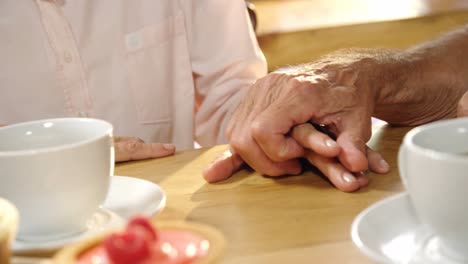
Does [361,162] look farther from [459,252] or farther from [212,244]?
[212,244]

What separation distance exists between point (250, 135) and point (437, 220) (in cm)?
41

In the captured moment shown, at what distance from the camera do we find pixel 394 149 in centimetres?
106

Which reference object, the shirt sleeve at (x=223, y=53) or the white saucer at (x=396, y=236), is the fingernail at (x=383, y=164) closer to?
the white saucer at (x=396, y=236)

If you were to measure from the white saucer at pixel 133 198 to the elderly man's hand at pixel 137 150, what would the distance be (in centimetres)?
15

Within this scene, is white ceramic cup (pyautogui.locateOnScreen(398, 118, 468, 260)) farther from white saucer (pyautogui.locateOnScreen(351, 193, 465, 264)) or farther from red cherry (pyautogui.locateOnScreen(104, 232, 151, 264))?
red cherry (pyautogui.locateOnScreen(104, 232, 151, 264))

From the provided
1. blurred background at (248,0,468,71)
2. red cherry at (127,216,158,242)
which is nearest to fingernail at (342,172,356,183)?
red cherry at (127,216,158,242)

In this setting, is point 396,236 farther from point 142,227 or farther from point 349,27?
point 349,27

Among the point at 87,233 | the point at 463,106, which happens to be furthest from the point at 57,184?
the point at 463,106

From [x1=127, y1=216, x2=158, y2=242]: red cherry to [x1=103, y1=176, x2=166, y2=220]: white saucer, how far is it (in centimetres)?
33

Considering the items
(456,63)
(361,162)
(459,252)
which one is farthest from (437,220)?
(456,63)

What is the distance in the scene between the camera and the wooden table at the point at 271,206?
0.73 meters

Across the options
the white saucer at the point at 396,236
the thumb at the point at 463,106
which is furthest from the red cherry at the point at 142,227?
the thumb at the point at 463,106

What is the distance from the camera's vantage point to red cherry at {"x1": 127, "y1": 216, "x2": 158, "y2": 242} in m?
0.48

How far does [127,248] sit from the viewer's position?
465mm
